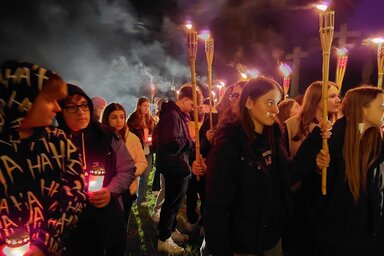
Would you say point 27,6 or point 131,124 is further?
point 27,6

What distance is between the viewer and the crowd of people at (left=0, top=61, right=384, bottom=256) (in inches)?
76.2

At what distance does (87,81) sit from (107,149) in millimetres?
26719

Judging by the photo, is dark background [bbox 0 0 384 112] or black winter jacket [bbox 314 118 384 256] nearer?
black winter jacket [bbox 314 118 384 256]

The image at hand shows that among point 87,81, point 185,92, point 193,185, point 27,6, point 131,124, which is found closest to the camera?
point 185,92

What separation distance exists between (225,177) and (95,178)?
1094 mm

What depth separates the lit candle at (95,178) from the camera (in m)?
2.74

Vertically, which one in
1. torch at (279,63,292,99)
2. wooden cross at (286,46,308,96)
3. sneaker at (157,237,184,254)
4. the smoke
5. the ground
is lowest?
the ground

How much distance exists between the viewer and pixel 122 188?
302cm

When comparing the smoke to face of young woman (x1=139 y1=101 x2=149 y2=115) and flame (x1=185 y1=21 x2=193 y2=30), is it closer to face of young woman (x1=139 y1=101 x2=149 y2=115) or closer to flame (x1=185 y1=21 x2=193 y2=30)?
face of young woman (x1=139 y1=101 x2=149 y2=115)

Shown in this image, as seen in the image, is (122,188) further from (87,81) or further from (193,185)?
(87,81)

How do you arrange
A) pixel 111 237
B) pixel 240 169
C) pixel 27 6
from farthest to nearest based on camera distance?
pixel 27 6
pixel 111 237
pixel 240 169

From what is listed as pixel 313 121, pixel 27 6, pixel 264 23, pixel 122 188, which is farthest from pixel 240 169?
pixel 27 6

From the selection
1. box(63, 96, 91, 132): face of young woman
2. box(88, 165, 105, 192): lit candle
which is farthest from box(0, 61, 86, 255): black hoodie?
box(63, 96, 91, 132): face of young woman

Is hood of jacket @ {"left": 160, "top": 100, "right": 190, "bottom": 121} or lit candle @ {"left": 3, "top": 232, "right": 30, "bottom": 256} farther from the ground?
hood of jacket @ {"left": 160, "top": 100, "right": 190, "bottom": 121}
